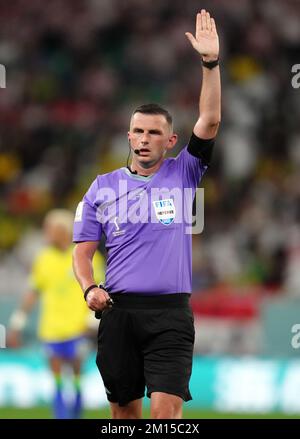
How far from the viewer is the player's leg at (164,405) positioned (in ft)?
20.1

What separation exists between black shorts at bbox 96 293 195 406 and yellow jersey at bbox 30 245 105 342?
4784mm

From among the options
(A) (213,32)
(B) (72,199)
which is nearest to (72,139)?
(B) (72,199)

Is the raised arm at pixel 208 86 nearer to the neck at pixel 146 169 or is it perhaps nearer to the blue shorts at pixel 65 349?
the neck at pixel 146 169

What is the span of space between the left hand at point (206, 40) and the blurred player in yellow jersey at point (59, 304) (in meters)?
5.25

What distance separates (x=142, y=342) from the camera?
21.2 ft

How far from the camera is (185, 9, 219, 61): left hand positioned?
20.9 ft

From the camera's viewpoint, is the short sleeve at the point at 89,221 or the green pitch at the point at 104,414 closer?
the short sleeve at the point at 89,221

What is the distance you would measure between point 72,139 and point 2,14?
3.05 m

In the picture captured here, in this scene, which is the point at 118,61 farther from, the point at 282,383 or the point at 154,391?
the point at 154,391

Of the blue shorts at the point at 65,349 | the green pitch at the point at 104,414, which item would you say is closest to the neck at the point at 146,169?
the blue shorts at the point at 65,349
